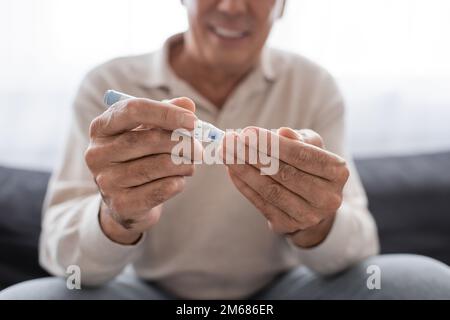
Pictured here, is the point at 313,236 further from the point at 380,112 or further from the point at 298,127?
the point at 380,112

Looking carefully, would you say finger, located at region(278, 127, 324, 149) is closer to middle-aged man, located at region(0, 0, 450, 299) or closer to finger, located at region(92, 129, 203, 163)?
middle-aged man, located at region(0, 0, 450, 299)

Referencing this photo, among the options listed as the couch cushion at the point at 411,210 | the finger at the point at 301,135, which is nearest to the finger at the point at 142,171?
the finger at the point at 301,135

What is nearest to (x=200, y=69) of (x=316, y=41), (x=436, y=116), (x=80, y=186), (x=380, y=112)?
(x=80, y=186)

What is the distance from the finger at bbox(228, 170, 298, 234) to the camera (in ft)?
2.27

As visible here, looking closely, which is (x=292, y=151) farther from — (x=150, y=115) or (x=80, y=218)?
(x=80, y=218)

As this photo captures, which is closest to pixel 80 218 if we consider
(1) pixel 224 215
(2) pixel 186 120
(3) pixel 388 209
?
(1) pixel 224 215

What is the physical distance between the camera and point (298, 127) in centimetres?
99

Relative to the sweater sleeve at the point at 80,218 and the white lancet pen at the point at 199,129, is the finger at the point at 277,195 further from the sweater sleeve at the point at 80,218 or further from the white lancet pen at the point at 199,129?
the sweater sleeve at the point at 80,218

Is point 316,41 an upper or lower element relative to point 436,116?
upper

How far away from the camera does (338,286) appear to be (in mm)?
877

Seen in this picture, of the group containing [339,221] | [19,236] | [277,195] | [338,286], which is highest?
[277,195]

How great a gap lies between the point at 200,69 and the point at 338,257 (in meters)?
0.42

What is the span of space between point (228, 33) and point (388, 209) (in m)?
0.63

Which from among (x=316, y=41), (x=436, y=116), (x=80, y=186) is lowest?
(x=436, y=116)
